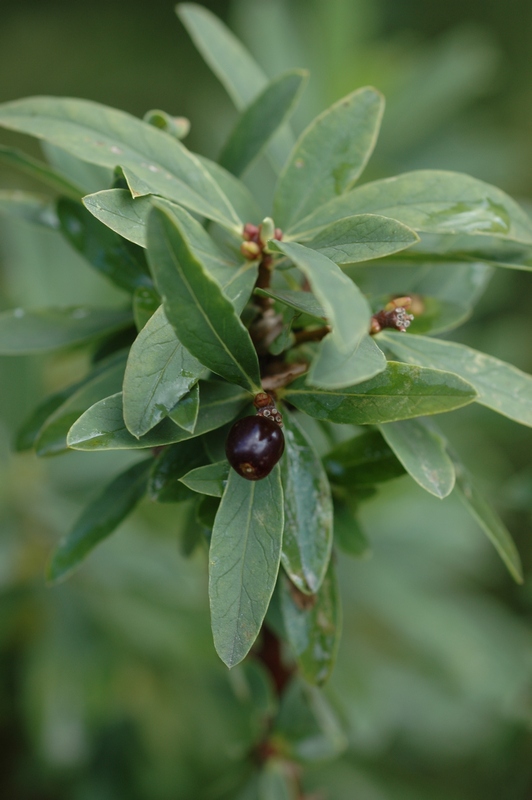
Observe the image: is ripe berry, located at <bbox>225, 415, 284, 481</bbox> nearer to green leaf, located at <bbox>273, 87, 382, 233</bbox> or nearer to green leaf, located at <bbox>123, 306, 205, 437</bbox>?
green leaf, located at <bbox>123, 306, 205, 437</bbox>

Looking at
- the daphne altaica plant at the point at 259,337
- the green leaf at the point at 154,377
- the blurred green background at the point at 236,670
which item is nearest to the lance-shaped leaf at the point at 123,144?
the daphne altaica plant at the point at 259,337

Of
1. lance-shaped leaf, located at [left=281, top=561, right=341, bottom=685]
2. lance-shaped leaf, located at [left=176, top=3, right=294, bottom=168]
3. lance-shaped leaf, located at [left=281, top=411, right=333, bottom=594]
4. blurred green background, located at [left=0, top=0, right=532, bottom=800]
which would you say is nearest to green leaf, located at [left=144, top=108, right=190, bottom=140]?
lance-shaped leaf, located at [left=176, top=3, right=294, bottom=168]

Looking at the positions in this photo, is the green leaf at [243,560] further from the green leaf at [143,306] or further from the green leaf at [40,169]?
the green leaf at [40,169]

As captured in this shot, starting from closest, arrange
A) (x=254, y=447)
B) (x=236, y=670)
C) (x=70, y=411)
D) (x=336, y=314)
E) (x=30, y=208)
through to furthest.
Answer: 1. (x=336, y=314)
2. (x=254, y=447)
3. (x=70, y=411)
4. (x=30, y=208)
5. (x=236, y=670)

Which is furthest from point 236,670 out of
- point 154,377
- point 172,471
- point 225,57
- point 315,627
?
point 225,57

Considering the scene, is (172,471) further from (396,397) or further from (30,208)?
(30,208)
